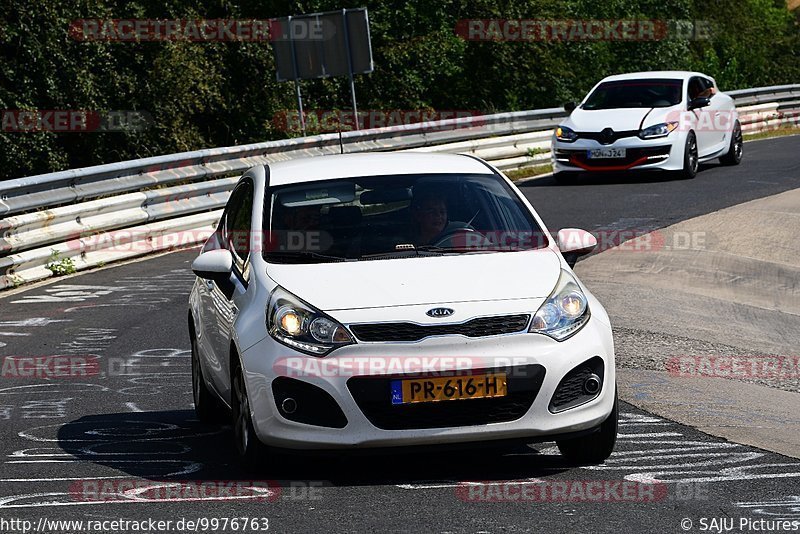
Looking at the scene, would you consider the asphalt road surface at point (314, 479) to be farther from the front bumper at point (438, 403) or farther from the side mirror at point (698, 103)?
the side mirror at point (698, 103)

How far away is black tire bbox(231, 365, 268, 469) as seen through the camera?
6.52m

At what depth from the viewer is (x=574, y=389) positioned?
645 cm

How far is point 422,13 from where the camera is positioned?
37094 mm

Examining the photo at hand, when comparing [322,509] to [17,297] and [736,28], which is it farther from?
[736,28]

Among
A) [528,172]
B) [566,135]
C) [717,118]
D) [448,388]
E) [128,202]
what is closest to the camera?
[448,388]

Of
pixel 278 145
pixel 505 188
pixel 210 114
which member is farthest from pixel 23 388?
pixel 210 114

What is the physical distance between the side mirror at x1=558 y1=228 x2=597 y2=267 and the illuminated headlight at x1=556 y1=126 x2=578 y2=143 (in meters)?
14.4

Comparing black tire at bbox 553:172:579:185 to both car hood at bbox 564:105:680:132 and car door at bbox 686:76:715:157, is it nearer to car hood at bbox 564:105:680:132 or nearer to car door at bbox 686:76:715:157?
car hood at bbox 564:105:680:132

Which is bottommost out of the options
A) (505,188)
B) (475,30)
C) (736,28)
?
(736,28)

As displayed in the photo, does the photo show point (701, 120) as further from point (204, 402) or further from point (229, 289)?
point (229, 289)

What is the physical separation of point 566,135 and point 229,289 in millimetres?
14844

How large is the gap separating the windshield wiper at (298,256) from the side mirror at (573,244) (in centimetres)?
111

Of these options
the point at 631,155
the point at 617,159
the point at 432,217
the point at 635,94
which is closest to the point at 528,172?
the point at 635,94

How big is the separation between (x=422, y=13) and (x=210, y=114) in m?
7.66
